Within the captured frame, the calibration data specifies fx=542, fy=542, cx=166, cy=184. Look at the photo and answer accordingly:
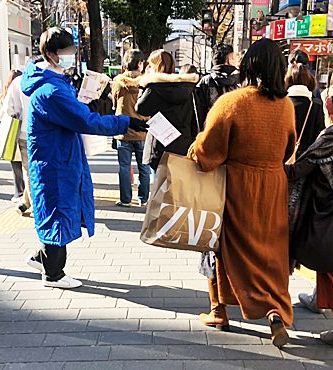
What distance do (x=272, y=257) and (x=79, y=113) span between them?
5.13 feet

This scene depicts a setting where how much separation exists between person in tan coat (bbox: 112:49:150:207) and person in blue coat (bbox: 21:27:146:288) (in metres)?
2.43

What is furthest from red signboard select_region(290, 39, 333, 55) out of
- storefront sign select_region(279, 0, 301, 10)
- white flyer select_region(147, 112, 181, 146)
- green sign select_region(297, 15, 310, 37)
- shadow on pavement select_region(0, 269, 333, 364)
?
shadow on pavement select_region(0, 269, 333, 364)

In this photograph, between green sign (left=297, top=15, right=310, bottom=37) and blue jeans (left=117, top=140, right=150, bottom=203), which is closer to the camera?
blue jeans (left=117, top=140, right=150, bottom=203)

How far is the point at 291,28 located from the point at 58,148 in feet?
50.6

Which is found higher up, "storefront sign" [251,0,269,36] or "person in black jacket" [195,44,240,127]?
"storefront sign" [251,0,269,36]

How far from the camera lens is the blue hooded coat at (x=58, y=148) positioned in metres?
3.63

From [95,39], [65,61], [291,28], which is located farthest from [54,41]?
[291,28]

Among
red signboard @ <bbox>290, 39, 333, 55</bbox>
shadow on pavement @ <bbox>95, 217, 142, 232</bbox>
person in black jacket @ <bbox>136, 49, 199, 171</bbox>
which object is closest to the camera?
person in black jacket @ <bbox>136, 49, 199, 171</bbox>

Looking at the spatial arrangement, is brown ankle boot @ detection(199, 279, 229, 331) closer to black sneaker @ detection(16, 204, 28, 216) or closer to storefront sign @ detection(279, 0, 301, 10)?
black sneaker @ detection(16, 204, 28, 216)

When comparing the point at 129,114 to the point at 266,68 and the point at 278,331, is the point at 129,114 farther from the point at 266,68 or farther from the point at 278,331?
the point at 278,331

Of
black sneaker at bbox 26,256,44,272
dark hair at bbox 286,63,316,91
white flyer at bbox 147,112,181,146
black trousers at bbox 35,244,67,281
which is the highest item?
dark hair at bbox 286,63,316,91

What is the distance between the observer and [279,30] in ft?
62.0

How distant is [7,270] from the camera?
15.0 feet

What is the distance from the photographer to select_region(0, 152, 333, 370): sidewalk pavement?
311 cm
